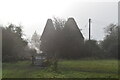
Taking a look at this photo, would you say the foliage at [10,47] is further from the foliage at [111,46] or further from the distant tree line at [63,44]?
the foliage at [111,46]

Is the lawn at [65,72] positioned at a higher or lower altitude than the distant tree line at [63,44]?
lower

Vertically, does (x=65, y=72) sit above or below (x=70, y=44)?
below

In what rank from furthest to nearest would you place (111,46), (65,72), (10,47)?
(111,46) → (10,47) → (65,72)

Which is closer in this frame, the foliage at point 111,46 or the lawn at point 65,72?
the lawn at point 65,72

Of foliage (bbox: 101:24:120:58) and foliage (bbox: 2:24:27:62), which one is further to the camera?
foliage (bbox: 101:24:120:58)

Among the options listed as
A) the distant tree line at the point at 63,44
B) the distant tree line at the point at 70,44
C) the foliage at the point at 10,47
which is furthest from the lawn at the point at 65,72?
the distant tree line at the point at 70,44

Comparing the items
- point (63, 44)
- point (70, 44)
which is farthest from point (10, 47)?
point (70, 44)

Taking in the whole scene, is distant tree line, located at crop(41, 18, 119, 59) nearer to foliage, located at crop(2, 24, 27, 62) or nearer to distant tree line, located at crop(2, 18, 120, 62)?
distant tree line, located at crop(2, 18, 120, 62)

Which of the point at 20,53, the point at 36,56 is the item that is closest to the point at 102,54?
the point at 20,53

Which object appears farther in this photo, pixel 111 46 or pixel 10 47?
pixel 111 46

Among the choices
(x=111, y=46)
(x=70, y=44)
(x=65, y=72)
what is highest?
(x=70, y=44)

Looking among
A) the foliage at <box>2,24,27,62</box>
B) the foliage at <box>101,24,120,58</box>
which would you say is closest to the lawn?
the foliage at <box>2,24,27,62</box>

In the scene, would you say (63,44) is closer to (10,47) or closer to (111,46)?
(111,46)

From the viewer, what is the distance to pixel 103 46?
173 ft
